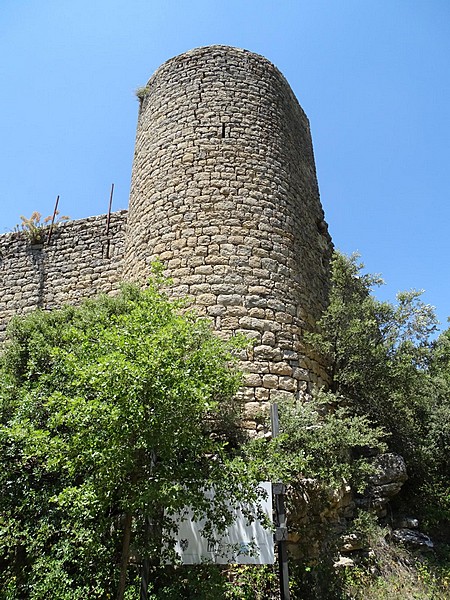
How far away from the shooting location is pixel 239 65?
9641 mm

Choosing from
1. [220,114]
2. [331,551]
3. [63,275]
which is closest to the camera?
[331,551]

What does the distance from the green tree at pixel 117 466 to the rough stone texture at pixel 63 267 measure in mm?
5294

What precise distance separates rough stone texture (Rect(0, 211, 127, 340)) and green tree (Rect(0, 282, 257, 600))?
208 inches

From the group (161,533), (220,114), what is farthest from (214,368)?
(220,114)

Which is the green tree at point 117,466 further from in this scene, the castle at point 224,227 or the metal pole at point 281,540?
the castle at point 224,227

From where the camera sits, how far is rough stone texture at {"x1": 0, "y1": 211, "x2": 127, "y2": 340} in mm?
10422

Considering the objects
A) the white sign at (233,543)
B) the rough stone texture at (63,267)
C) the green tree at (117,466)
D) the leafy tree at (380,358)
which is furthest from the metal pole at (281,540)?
the rough stone texture at (63,267)

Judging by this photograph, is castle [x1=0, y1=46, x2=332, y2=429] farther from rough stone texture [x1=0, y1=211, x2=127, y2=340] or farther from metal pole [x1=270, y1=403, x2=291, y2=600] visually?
metal pole [x1=270, y1=403, x2=291, y2=600]

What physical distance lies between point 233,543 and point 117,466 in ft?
5.17

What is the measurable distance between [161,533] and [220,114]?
24.6 ft

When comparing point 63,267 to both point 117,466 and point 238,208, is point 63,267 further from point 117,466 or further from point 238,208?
point 117,466

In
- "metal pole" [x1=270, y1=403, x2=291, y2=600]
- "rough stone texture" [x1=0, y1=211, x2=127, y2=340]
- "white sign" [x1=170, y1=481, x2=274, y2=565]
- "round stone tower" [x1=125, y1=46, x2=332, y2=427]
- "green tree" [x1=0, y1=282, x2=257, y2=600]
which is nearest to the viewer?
"green tree" [x1=0, y1=282, x2=257, y2=600]

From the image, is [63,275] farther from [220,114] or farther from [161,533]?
[161,533]

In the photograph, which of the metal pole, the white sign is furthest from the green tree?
the metal pole
